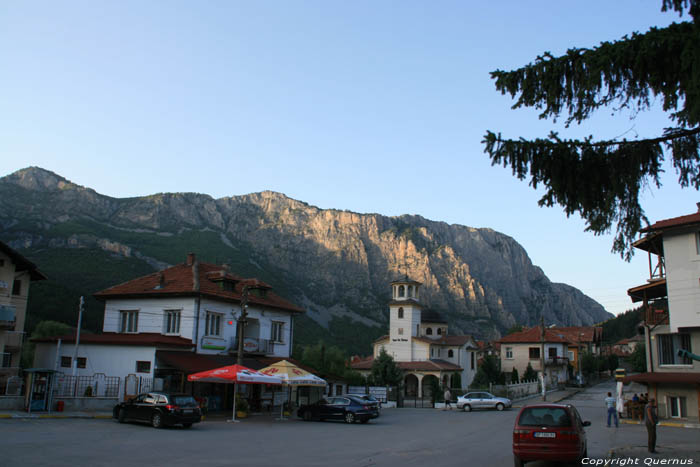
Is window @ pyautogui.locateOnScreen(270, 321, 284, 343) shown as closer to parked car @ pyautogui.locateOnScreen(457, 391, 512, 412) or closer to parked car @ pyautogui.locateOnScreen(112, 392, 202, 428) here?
parked car @ pyautogui.locateOnScreen(457, 391, 512, 412)

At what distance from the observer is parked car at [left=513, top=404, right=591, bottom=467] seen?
41.5 ft

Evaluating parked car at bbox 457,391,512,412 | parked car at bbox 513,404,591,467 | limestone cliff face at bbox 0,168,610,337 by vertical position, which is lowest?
parked car at bbox 457,391,512,412

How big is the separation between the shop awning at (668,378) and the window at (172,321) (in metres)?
26.6

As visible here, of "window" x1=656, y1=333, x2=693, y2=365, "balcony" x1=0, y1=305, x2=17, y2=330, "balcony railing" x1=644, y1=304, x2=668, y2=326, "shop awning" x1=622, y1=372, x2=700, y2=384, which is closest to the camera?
"shop awning" x1=622, y1=372, x2=700, y2=384

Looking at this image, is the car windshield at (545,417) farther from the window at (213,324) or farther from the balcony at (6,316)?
the balcony at (6,316)

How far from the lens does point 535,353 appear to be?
75.7m

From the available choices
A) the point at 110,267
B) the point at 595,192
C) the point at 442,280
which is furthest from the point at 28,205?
the point at 595,192

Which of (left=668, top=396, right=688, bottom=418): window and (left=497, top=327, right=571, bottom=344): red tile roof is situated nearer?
(left=668, top=396, right=688, bottom=418): window

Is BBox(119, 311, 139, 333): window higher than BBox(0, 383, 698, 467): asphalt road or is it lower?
higher

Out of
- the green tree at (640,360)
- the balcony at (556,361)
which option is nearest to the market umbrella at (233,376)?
the green tree at (640,360)

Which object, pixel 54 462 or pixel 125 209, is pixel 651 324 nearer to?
pixel 54 462

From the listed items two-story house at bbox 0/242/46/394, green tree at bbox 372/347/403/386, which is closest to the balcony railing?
green tree at bbox 372/347/403/386

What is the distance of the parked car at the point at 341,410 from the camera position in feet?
97.4

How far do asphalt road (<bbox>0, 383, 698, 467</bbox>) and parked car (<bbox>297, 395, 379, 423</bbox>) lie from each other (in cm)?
279
